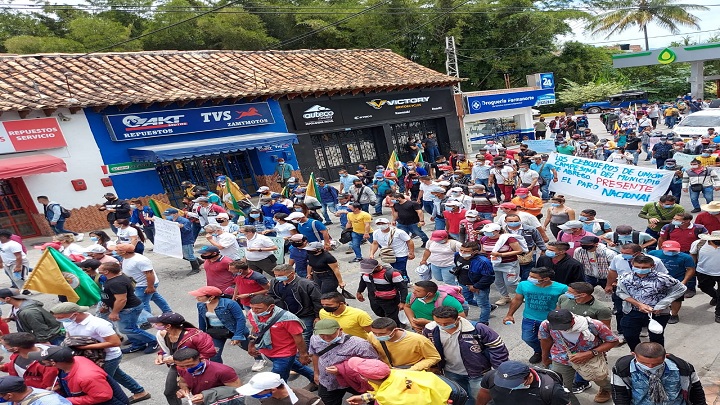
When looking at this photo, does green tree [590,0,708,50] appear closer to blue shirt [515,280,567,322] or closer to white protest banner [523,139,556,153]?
white protest banner [523,139,556,153]

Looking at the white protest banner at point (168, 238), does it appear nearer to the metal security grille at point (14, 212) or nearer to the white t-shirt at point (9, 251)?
the white t-shirt at point (9, 251)

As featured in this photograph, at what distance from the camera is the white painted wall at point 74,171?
14797 millimetres

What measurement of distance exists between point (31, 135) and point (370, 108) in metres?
12.0

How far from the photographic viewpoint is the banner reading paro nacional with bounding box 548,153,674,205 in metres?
12.0

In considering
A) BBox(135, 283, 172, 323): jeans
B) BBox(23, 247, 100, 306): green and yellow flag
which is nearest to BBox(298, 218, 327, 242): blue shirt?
BBox(135, 283, 172, 323): jeans

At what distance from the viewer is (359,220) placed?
9969 mm

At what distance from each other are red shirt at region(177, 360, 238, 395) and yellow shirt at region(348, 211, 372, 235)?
5495 millimetres

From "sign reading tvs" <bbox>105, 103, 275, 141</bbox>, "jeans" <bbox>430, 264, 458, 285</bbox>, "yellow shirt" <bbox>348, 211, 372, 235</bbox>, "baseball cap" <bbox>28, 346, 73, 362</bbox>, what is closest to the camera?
"baseball cap" <bbox>28, 346, 73, 362</bbox>

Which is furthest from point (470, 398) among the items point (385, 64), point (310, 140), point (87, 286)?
point (385, 64)

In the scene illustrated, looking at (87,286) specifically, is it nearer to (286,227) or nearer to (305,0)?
(286,227)

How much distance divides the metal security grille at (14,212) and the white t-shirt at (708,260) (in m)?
15.1

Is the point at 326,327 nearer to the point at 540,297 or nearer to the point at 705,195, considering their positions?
the point at 540,297

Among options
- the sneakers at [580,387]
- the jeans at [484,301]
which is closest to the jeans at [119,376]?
the jeans at [484,301]

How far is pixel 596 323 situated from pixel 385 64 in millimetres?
21313
